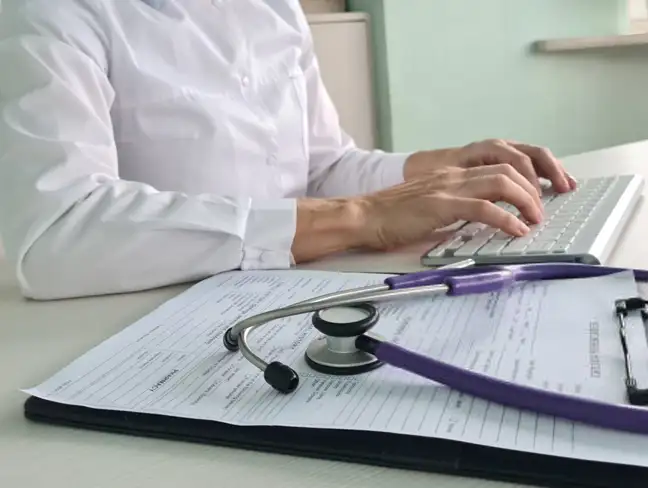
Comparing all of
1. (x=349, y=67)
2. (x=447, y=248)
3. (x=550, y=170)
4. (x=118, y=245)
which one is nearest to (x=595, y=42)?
(x=349, y=67)

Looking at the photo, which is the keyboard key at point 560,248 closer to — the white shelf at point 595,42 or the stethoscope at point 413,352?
the stethoscope at point 413,352

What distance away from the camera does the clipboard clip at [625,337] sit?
1.22 ft

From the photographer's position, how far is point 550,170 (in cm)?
93

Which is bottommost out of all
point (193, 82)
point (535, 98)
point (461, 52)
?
point (535, 98)

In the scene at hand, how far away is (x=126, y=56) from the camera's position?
0.83 metres

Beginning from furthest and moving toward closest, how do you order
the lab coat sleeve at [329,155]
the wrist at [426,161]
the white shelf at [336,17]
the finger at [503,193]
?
the white shelf at [336,17]
the lab coat sleeve at [329,155]
the wrist at [426,161]
the finger at [503,193]

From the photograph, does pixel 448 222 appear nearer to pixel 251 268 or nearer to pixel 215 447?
pixel 251 268

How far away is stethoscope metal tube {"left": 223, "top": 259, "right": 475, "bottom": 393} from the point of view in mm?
420

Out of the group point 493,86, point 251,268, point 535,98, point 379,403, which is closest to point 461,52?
point 493,86

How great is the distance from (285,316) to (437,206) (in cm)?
31

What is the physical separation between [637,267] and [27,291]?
533mm

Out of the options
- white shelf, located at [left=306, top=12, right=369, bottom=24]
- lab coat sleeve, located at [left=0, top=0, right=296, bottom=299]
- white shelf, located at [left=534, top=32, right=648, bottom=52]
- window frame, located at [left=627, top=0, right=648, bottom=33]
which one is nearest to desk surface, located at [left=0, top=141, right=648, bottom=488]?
lab coat sleeve, located at [left=0, top=0, right=296, bottom=299]

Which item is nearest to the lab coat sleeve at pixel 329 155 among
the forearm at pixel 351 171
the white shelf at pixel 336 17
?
the forearm at pixel 351 171

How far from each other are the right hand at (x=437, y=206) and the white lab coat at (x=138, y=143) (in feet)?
0.28
